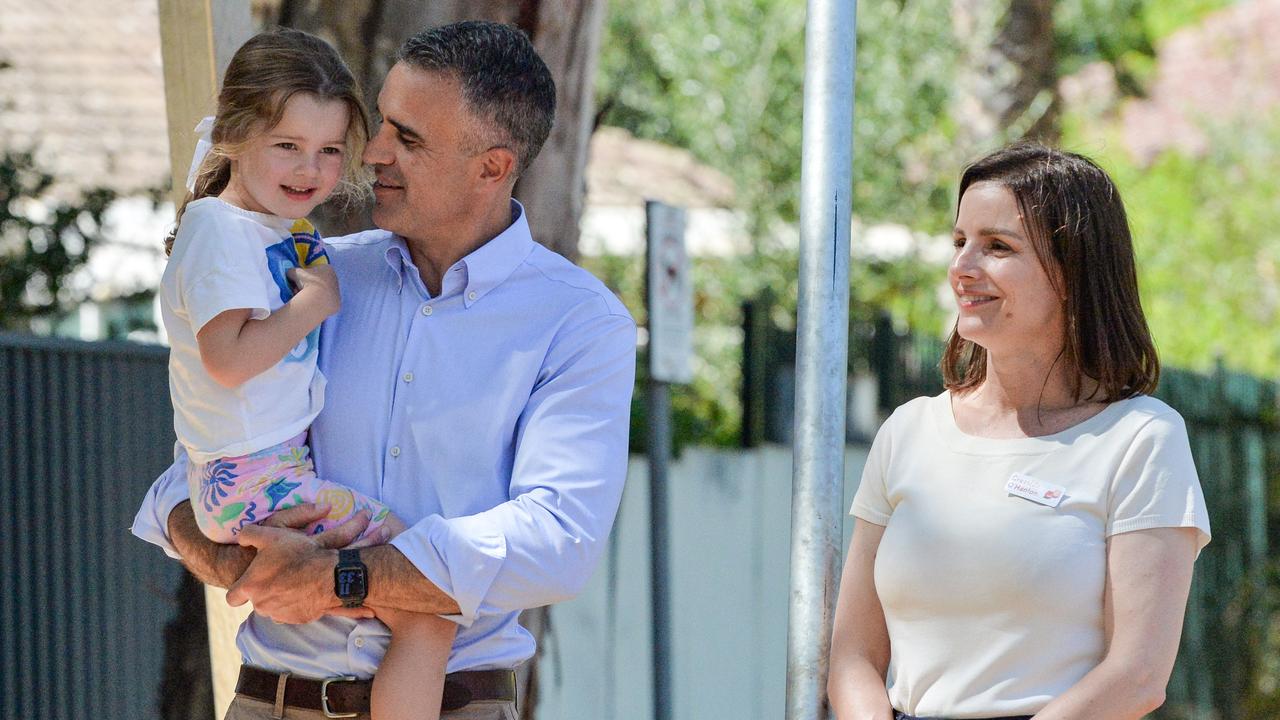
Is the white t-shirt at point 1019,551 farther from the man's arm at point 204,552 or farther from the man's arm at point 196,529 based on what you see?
the man's arm at point 204,552

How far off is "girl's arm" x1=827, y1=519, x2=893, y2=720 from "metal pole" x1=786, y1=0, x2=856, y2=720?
0.24 feet

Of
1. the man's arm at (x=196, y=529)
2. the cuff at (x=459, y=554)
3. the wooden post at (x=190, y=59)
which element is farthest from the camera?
the wooden post at (x=190, y=59)

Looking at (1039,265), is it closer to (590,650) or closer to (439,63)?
(439,63)

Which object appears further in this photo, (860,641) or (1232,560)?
(1232,560)

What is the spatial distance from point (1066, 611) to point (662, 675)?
2572mm

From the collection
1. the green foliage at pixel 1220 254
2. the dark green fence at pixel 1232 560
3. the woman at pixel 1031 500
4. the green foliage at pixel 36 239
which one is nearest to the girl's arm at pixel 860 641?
the woman at pixel 1031 500

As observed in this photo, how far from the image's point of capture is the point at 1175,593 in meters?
2.77

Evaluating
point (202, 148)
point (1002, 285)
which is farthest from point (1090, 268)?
point (202, 148)

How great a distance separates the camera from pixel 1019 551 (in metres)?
2.83

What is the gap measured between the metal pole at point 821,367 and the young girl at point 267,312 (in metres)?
0.67

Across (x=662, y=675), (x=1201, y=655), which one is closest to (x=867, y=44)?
(x=1201, y=655)

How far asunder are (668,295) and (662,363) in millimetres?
271

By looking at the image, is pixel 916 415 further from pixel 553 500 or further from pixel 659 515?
pixel 659 515

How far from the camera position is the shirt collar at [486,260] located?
9.71 feet
